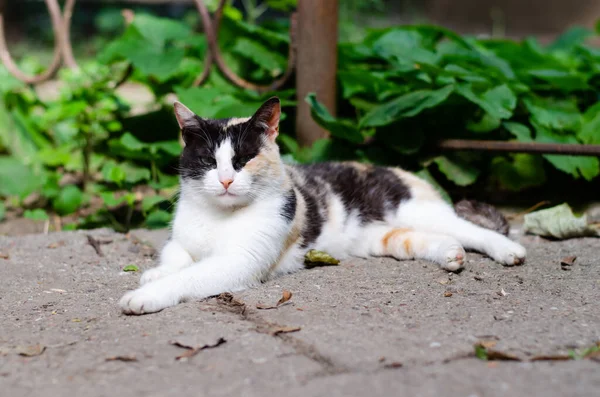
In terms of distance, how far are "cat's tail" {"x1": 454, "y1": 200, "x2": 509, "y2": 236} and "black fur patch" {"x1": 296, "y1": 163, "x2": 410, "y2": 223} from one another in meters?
0.34

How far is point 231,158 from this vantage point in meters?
2.77

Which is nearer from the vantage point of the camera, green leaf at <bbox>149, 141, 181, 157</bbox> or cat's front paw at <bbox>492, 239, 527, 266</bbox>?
cat's front paw at <bbox>492, 239, 527, 266</bbox>

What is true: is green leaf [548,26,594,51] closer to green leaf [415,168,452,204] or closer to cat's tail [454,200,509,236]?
green leaf [415,168,452,204]

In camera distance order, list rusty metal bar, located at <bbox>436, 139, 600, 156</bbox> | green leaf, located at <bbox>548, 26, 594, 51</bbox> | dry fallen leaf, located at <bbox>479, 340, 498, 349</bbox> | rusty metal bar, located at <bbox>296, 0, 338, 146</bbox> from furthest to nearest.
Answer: green leaf, located at <bbox>548, 26, 594, 51</bbox> < rusty metal bar, located at <bbox>296, 0, 338, 146</bbox> < rusty metal bar, located at <bbox>436, 139, 600, 156</bbox> < dry fallen leaf, located at <bbox>479, 340, 498, 349</bbox>

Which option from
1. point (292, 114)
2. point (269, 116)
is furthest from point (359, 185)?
point (292, 114)

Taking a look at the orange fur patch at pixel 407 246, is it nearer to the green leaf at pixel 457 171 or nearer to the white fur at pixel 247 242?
the white fur at pixel 247 242

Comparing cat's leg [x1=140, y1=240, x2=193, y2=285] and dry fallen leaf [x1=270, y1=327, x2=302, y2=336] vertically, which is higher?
dry fallen leaf [x1=270, y1=327, x2=302, y2=336]

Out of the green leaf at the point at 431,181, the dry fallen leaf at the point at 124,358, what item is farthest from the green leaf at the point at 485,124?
the dry fallen leaf at the point at 124,358

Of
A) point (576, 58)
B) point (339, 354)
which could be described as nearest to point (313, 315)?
point (339, 354)

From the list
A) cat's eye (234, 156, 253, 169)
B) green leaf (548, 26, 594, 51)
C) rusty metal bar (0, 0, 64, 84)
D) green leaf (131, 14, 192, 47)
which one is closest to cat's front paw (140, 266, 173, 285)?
cat's eye (234, 156, 253, 169)

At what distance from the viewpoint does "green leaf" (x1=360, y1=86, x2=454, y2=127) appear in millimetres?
3782

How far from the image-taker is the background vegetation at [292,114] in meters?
4.07

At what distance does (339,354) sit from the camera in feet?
6.56

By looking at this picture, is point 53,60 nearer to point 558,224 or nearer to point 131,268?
point 131,268
